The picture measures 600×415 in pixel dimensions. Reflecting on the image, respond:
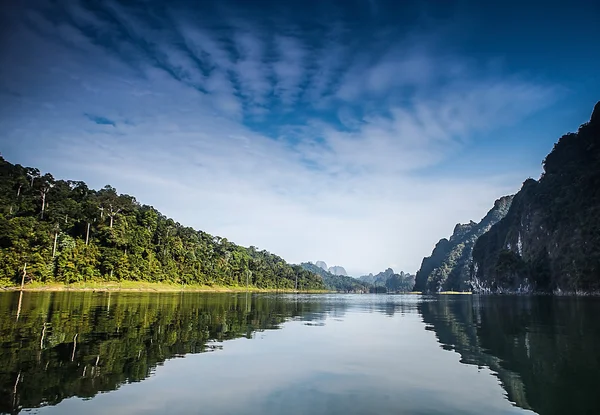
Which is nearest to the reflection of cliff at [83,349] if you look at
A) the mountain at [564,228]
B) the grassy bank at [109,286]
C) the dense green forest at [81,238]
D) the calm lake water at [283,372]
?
the calm lake water at [283,372]

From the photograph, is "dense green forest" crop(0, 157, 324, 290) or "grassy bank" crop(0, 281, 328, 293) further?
"dense green forest" crop(0, 157, 324, 290)

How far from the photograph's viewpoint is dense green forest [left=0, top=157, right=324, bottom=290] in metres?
84.6

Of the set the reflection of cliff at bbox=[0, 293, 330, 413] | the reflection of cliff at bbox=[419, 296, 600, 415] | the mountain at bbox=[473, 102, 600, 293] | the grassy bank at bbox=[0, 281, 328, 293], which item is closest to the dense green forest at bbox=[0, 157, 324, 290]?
the grassy bank at bbox=[0, 281, 328, 293]

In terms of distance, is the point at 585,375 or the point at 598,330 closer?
the point at 585,375

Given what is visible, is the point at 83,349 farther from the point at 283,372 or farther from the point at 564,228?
the point at 564,228

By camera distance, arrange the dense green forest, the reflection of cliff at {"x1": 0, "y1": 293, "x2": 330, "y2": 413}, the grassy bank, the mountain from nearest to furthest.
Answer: the reflection of cliff at {"x1": 0, "y1": 293, "x2": 330, "y2": 413}, the grassy bank, the dense green forest, the mountain

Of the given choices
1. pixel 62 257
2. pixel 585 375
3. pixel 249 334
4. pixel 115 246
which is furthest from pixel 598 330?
pixel 115 246

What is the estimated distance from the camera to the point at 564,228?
14700 cm

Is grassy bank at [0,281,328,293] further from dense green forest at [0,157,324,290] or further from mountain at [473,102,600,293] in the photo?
mountain at [473,102,600,293]

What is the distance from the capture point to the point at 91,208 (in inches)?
4840

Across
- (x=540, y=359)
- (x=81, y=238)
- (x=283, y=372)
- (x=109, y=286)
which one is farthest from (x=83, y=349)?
(x=81, y=238)

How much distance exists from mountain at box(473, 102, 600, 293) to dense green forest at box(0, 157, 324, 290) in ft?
445

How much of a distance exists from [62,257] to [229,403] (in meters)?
103

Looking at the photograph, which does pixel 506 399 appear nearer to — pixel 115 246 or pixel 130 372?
pixel 130 372
